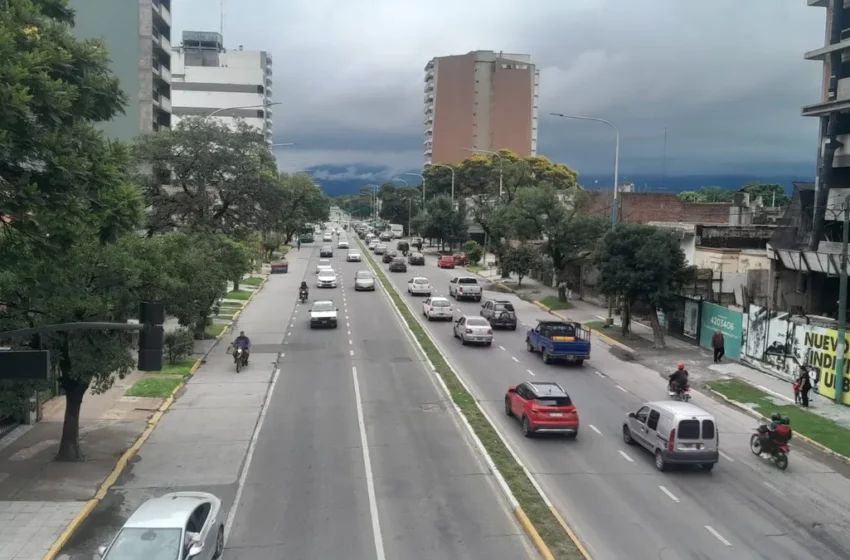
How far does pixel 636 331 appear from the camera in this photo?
3884 centimetres

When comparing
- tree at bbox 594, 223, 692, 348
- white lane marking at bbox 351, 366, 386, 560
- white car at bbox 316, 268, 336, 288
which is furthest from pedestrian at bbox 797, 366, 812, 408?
white car at bbox 316, 268, 336, 288

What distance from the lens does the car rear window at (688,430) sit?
17.4 meters

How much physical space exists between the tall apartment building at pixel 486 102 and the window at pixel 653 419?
137m

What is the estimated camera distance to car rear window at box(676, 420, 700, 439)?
17.4 m

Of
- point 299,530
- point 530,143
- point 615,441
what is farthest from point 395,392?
point 530,143

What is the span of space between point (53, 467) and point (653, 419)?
14063mm

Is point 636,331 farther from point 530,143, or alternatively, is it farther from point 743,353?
point 530,143

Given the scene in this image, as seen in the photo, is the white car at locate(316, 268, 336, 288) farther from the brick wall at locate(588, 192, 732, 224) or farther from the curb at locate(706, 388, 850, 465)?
the curb at locate(706, 388, 850, 465)

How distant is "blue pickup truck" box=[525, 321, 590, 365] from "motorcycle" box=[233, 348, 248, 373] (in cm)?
1181

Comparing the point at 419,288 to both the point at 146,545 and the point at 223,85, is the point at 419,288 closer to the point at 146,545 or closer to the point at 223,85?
the point at 146,545

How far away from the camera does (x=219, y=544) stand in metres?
12.8

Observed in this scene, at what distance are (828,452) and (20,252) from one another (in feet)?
63.3

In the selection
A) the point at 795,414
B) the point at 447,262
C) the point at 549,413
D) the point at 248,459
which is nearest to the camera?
the point at 248,459

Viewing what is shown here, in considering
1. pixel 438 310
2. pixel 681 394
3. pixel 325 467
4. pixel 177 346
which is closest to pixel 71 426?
pixel 325 467
